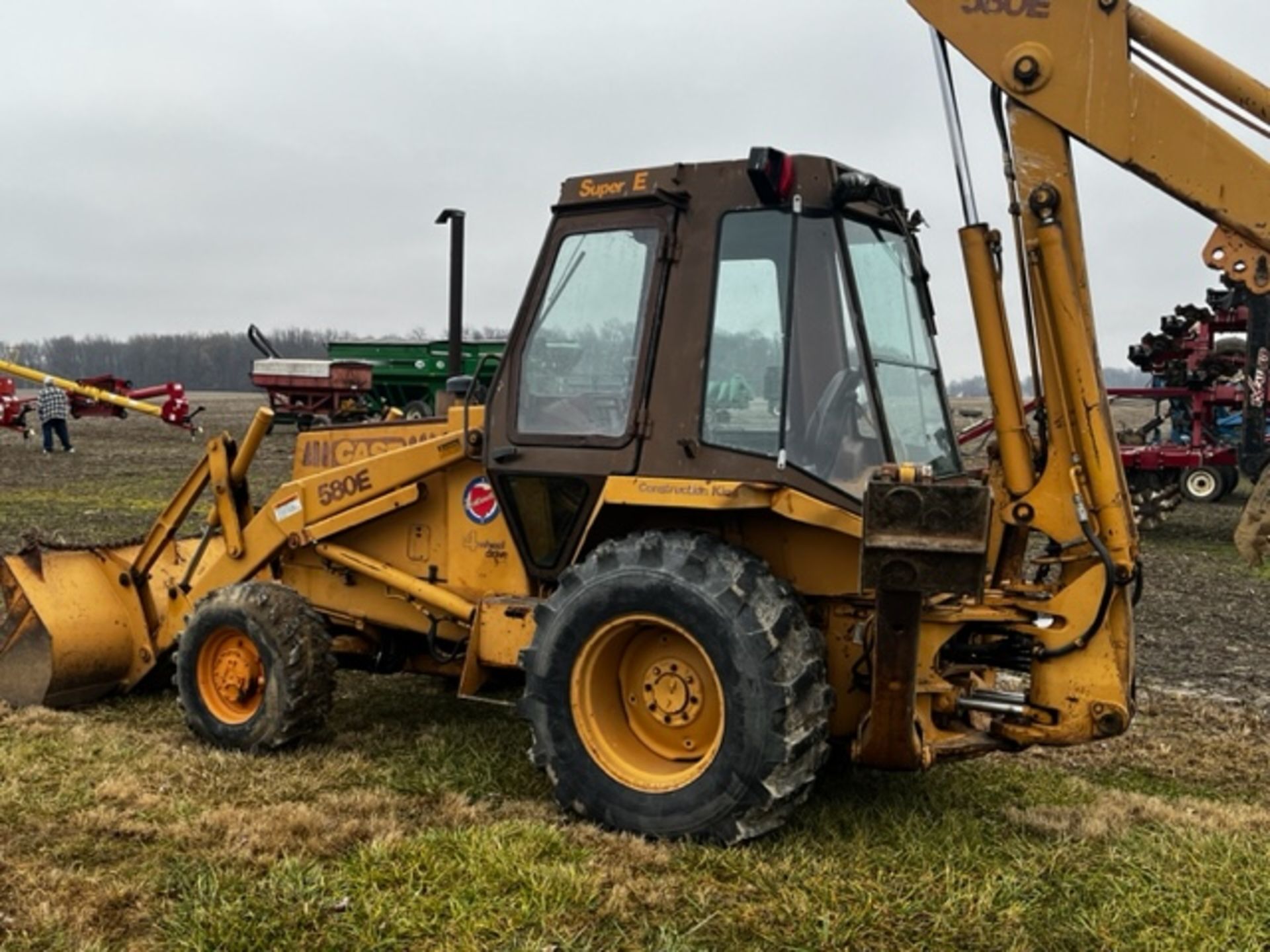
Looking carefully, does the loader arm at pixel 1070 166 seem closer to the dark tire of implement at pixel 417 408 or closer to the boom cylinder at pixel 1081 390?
the boom cylinder at pixel 1081 390

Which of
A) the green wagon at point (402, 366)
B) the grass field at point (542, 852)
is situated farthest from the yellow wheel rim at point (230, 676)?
the green wagon at point (402, 366)

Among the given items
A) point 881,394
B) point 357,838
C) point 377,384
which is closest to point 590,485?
point 881,394

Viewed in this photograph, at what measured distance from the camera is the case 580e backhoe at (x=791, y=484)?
13.8 ft

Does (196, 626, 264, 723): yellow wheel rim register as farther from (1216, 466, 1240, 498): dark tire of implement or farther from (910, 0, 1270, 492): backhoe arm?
(1216, 466, 1240, 498): dark tire of implement

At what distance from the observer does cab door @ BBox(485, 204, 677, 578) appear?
16.1ft

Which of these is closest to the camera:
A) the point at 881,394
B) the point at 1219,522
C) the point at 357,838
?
the point at 357,838

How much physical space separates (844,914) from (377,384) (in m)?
26.2

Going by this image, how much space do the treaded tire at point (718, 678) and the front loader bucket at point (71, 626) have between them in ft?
10.2

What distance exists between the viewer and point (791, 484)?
177 inches

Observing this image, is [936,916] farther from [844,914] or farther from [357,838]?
[357,838]

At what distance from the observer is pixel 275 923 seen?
3709mm

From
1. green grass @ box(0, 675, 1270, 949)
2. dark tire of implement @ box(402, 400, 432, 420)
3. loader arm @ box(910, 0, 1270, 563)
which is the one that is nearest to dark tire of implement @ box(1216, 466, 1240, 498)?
green grass @ box(0, 675, 1270, 949)

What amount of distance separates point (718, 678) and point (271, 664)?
92.6 inches

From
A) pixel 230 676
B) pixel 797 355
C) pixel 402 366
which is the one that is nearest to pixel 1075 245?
pixel 797 355
